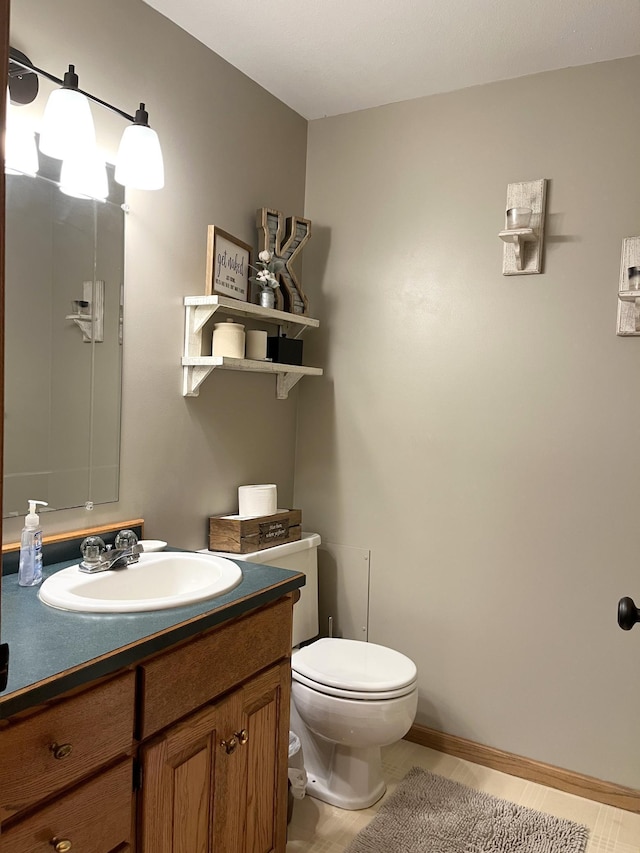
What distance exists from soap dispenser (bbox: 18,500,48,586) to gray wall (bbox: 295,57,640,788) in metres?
1.40

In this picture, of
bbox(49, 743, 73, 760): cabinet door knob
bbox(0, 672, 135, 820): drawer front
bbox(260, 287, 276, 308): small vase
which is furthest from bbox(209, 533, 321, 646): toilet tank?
bbox(49, 743, 73, 760): cabinet door knob

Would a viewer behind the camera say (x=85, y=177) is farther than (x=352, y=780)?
No

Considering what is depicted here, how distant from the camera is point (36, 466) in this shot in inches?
68.7

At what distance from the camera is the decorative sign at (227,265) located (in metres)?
2.23

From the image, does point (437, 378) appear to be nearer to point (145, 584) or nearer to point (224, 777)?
point (145, 584)

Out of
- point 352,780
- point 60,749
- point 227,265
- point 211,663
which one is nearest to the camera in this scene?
point 60,749

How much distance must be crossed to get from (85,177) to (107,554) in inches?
39.2

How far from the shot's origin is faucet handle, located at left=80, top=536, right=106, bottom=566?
66.6 inches

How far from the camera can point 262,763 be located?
1689 millimetres

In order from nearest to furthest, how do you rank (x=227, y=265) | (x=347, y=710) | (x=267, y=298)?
(x=347, y=710) → (x=227, y=265) → (x=267, y=298)

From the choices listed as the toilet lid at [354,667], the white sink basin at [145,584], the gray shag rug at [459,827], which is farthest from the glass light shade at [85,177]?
the gray shag rug at [459,827]

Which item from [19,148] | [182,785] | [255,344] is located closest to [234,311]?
[255,344]

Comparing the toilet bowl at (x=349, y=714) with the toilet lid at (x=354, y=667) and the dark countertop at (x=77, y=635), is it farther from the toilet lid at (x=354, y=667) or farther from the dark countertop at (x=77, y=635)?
the dark countertop at (x=77, y=635)

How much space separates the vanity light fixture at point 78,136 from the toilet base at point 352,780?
1.86 metres
